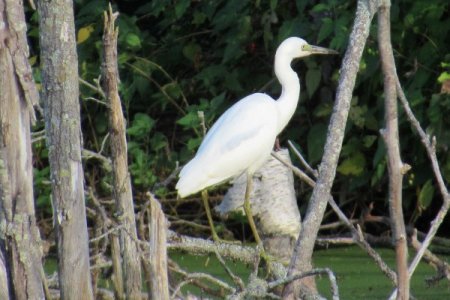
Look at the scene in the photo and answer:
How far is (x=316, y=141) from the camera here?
15.8 feet

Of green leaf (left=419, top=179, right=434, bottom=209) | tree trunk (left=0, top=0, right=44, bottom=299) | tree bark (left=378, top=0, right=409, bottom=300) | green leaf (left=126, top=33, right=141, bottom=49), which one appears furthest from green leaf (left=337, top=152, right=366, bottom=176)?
tree bark (left=378, top=0, right=409, bottom=300)

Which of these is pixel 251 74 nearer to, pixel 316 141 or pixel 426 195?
pixel 316 141

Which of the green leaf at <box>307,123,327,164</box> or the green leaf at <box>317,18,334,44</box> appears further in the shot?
the green leaf at <box>307,123,327,164</box>

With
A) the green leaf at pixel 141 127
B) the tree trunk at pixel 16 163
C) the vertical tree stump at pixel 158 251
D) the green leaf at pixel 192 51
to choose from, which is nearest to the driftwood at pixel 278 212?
the vertical tree stump at pixel 158 251

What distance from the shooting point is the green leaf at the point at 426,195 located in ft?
14.8

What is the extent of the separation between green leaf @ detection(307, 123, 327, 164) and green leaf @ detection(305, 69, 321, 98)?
0.16m

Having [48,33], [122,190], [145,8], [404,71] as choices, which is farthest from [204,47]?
[48,33]

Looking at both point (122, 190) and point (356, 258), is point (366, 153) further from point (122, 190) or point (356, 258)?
point (122, 190)

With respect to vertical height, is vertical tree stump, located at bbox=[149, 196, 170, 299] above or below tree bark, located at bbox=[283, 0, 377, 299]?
below

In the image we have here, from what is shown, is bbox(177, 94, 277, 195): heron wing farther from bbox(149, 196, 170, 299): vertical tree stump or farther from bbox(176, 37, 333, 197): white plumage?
bbox(149, 196, 170, 299): vertical tree stump

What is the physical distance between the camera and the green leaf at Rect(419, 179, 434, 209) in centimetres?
452

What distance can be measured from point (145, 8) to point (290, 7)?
720 mm

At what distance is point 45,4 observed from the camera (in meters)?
2.37

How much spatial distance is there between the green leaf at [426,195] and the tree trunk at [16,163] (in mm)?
2476
